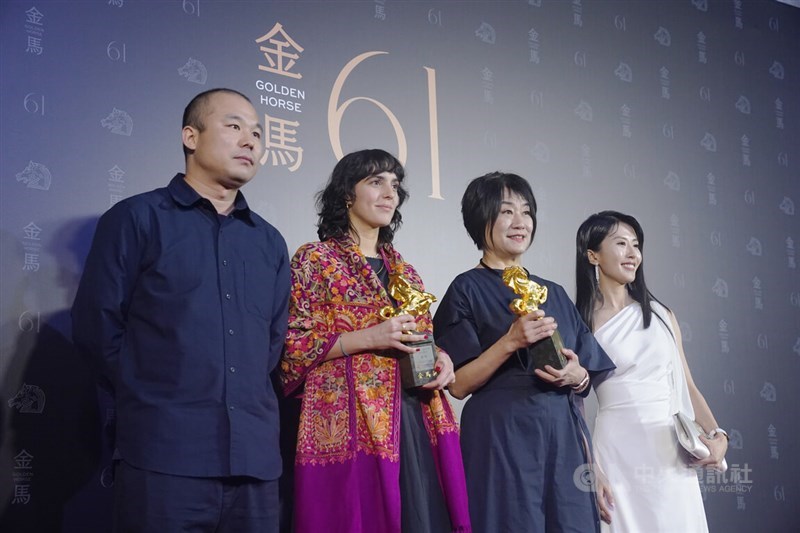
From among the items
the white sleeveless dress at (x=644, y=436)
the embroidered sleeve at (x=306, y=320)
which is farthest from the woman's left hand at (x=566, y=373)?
the embroidered sleeve at (x=306, y=320)

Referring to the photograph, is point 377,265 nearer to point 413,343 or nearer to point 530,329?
point 413,343

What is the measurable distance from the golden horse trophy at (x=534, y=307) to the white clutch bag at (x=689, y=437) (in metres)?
0.64

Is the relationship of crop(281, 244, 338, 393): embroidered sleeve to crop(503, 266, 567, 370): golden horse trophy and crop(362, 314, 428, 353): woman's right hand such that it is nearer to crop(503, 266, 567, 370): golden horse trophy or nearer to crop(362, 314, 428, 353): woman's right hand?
crop(362, 314, 428, 353): woman's right hand

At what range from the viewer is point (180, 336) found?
1.91 metres

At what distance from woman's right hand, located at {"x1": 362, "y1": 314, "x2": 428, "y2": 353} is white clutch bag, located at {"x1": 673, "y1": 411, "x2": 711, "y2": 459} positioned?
3.66 ft

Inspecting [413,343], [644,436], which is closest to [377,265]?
[413,343]

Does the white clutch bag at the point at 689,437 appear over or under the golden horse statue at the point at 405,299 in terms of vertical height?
under

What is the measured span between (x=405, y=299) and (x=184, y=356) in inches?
23.8

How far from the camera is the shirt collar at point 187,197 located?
2068 mm

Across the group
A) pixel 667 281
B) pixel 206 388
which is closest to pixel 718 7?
pixel 667 281

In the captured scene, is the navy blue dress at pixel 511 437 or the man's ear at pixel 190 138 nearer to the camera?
the man's ear at pixel 190 138

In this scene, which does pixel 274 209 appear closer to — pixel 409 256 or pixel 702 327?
pixel 409 256
